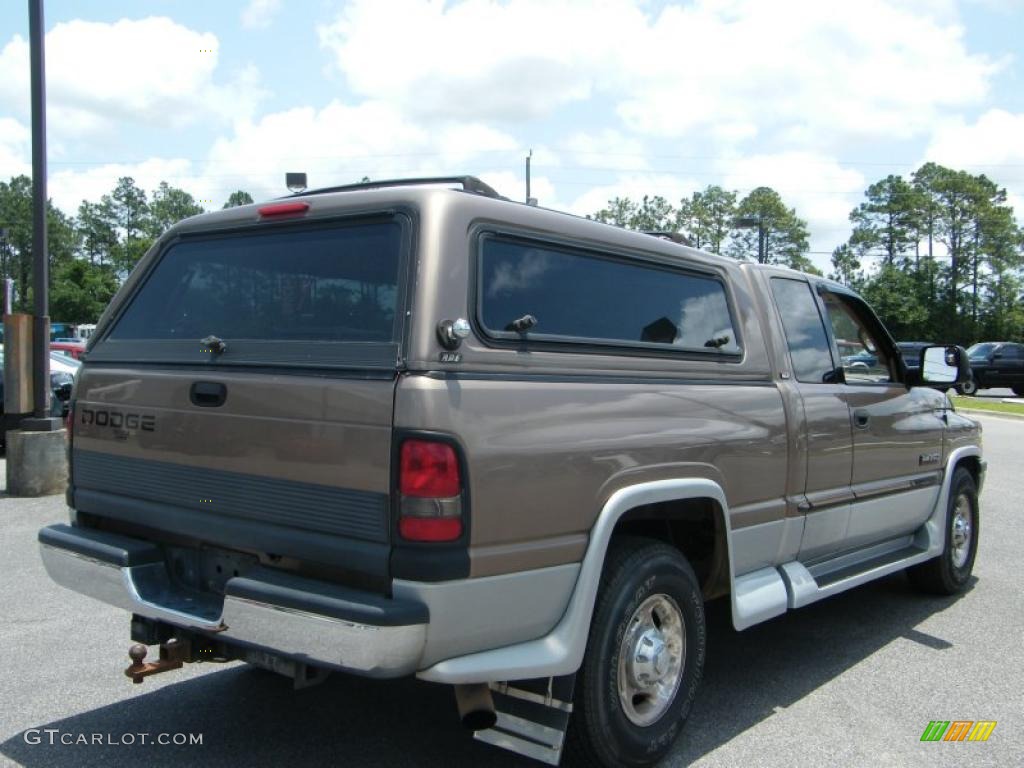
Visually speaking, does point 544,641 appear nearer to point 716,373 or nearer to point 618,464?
point 618,464

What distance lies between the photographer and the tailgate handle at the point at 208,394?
3.19 metres

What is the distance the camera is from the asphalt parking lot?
3.56m

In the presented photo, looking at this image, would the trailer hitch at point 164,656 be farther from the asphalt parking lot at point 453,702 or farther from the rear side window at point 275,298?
the rear side window at point 275,298

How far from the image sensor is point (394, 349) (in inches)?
112

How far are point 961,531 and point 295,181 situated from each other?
485 cm

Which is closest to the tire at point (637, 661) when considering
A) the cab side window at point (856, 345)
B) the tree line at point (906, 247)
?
the cab side window at point (856, 345)

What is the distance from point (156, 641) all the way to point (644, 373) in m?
2.12

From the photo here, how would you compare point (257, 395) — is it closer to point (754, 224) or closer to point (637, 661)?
point (637, 661)

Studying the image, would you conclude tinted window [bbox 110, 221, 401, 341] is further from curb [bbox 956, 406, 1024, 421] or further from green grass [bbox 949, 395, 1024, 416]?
green grass [bbox 949, 395, 1024, 416]

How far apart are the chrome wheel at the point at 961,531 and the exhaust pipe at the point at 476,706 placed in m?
4.19

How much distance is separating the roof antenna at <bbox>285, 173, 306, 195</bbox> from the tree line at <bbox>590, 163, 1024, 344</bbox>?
50.9 m

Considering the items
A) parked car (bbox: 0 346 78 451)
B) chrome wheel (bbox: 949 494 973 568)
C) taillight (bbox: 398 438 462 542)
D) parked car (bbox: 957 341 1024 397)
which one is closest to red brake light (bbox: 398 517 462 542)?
taillight (bbox: 398 438 462 542)

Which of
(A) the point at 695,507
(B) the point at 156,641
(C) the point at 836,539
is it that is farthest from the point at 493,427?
(C) the point at 836,539

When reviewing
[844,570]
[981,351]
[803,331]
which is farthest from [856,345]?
[981,351]
